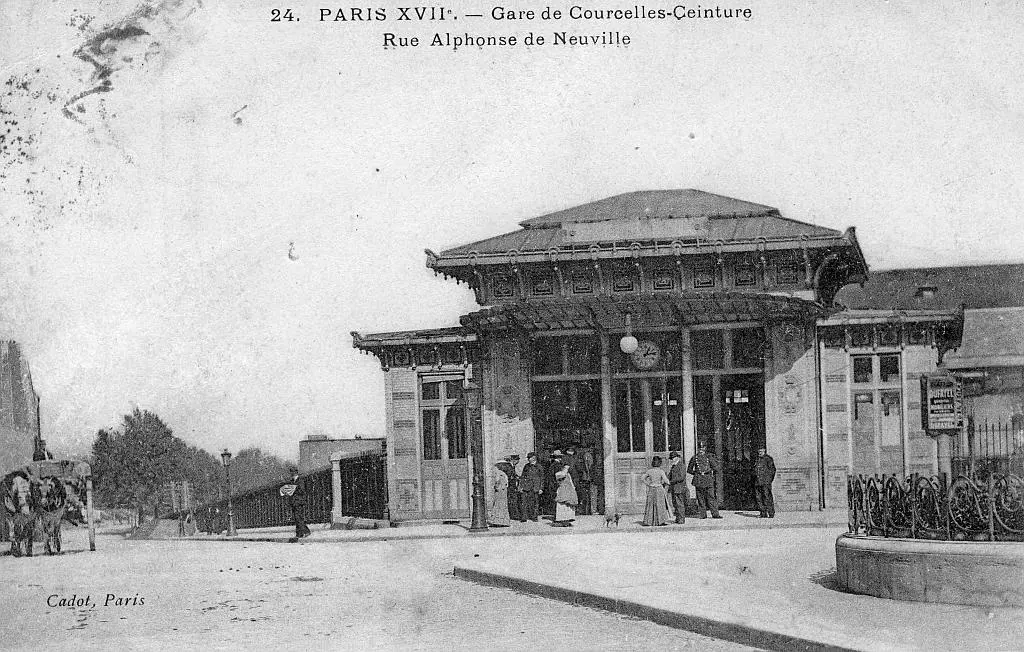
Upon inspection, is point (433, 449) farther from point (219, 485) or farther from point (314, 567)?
point (219, 485)

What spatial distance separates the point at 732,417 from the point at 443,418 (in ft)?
17.7

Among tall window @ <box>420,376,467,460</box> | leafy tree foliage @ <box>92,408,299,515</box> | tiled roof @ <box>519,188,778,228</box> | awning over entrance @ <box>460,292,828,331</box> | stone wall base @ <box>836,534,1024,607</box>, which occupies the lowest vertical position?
leafy tree foliage @ <box>92,408,299,515</box>

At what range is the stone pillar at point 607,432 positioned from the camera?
20156 mm

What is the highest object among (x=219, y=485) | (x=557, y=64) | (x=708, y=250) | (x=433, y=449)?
(x=557, y=64)

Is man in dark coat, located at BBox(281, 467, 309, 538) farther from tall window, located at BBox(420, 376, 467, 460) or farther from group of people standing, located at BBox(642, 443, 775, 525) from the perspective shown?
group of people standing, located at BBox(642, 443, 775, 525)

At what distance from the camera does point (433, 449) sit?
21.0 metres

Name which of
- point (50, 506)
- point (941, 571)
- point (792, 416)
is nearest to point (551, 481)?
point (792, 416)

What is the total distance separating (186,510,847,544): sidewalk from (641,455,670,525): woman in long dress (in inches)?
10.9

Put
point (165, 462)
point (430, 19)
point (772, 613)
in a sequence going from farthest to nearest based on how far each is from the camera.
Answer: point (165, 462)
point (430, 19)
point (772, 613)

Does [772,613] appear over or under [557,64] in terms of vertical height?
under

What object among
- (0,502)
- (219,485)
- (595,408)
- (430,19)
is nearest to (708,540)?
(595,408)

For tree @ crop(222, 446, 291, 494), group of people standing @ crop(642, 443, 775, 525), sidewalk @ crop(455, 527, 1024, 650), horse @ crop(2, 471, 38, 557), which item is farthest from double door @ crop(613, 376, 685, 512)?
tree @ crop(222, 446, 291, 494)

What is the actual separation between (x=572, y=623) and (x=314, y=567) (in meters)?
5.85

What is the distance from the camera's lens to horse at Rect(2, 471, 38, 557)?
1792 centimetres
